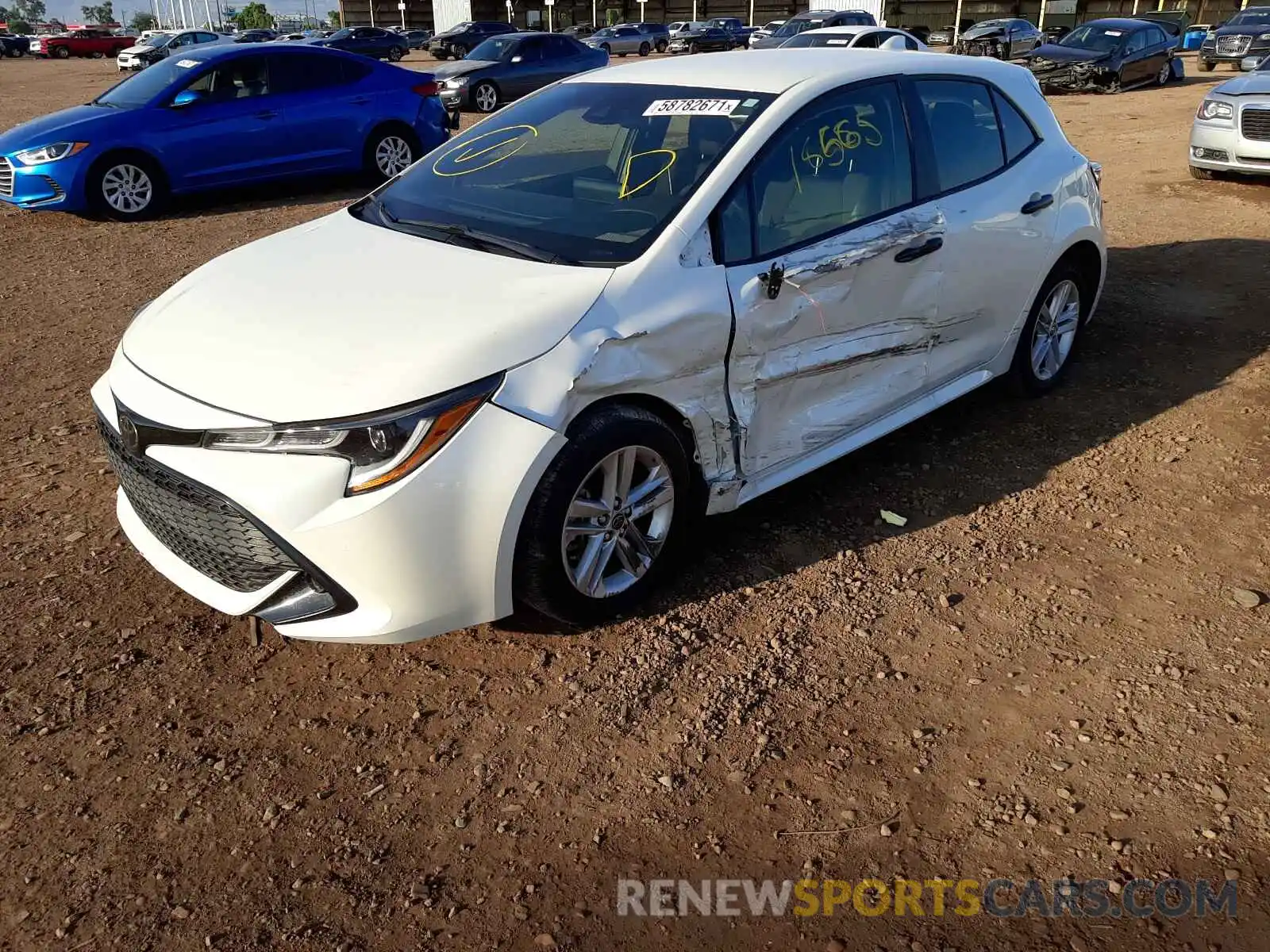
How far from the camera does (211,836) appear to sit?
258cm

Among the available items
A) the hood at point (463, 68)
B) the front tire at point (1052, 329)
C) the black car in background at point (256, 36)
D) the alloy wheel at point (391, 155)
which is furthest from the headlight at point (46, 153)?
the black car in background at point (256, 36)

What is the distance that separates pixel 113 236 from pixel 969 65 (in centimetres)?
754

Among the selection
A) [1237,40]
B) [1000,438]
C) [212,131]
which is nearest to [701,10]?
[1237,40]

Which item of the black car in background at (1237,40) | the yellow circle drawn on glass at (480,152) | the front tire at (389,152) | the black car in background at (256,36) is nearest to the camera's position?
the yellow circle drawn on glass at (480,152)

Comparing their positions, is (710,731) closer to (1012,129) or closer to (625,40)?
(1012,129)

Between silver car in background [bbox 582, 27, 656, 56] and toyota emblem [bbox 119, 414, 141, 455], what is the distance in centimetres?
4466

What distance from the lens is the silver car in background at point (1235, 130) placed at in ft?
32.7

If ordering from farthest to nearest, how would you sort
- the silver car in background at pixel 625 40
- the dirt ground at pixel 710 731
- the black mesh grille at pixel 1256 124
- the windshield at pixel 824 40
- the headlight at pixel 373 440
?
the silver car in background at pixel 625 40 → the windshield at pixel 824 40 → the black mesh grille at pixel 1256 124 → the headlight at pixel 373 440 → the dirt ground at pixel 710 731

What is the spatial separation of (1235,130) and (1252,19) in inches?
857

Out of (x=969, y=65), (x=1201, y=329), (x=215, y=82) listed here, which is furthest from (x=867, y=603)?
(x=215, y=82)

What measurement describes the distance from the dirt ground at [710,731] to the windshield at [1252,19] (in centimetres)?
2846

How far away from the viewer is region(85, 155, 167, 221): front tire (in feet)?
30.3

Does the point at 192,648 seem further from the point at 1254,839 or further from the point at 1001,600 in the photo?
the point at 1254,839

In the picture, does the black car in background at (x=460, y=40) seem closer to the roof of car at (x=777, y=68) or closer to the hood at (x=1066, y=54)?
the hood at (x=1066, y=54)
